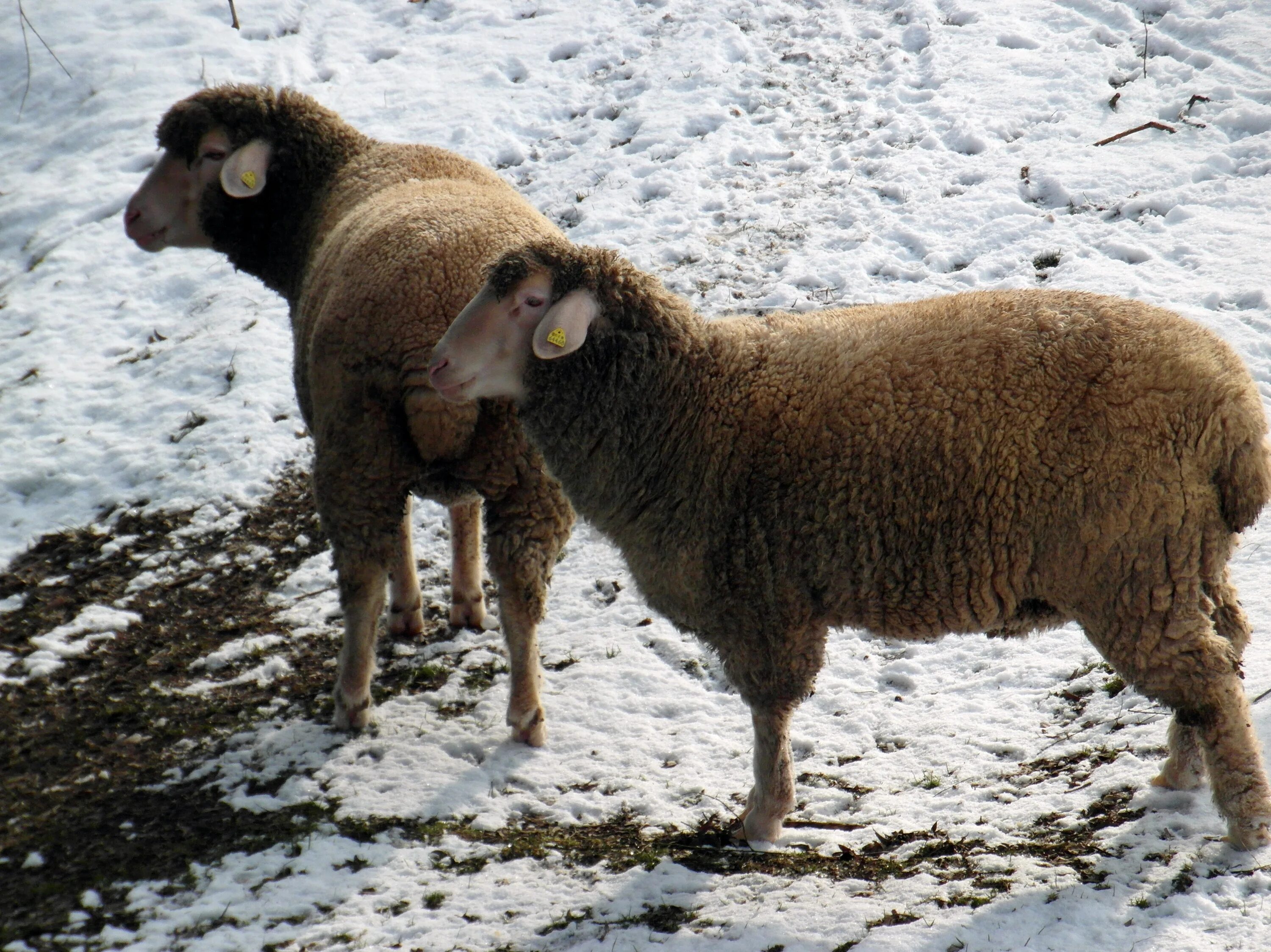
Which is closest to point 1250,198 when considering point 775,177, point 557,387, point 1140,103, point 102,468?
point 1140,103

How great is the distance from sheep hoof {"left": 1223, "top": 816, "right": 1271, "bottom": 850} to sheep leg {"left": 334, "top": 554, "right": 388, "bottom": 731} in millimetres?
3432

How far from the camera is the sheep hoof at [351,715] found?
4902 millimetres

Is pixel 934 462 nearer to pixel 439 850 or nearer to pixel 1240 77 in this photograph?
pixel 439 850

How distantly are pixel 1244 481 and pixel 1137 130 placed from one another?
5.92m

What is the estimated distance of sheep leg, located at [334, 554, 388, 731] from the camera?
466 cm

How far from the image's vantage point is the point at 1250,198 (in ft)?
24.5

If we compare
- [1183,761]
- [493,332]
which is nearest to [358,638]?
[493,332]

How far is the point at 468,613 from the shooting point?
18.7 ft

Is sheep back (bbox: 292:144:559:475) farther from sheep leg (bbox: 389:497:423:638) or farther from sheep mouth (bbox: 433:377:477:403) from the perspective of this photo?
sheep leg (bbox: 389:497:423:638)

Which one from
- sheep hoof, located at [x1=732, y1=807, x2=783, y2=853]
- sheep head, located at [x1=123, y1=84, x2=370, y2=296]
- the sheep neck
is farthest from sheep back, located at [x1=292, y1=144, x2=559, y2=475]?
sheep hoof, located at [x1=732, y1=807, x2=783, y2=853]

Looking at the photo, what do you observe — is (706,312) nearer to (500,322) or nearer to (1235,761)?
(500,322)

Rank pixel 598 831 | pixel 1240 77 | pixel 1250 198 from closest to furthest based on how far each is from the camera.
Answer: pixel 598 831 < pixel 1250 198 < pixel 1240 77

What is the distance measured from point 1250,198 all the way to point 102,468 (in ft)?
26.6

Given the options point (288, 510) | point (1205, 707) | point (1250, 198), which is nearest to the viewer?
point (1205, 707)
